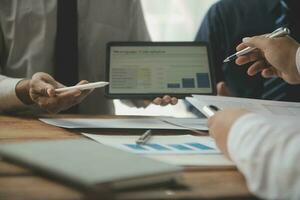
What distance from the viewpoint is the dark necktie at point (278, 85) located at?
162 cm

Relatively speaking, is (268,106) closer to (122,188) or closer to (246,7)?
(122,188)

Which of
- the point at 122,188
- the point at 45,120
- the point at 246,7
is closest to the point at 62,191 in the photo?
the point at 122,188

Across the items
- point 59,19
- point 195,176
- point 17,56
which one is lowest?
point 195,176

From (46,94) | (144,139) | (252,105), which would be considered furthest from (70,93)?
(252,105)

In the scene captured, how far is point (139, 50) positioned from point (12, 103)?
14.2 inches

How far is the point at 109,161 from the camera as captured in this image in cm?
58

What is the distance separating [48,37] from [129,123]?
Answer: 0.44 m

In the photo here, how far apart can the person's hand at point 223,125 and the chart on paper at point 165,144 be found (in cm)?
6

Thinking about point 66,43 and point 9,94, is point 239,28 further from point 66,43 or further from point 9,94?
point 9,94

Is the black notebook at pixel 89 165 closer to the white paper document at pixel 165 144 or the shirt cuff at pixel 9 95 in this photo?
the white paper document at pixel 165 144

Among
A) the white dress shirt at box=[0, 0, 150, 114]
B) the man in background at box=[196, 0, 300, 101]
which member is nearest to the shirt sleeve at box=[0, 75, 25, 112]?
the white dress shirt at box=[0, 0, 150, 114]

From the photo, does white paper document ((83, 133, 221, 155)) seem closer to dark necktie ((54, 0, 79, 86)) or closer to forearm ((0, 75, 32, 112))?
forearm ((0, 75, 32, 112))

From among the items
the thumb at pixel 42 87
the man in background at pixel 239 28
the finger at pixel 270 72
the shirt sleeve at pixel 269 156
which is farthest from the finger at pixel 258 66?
the shirt sleeve at pixel 269 156

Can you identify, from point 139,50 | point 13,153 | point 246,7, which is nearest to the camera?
point 13,153
